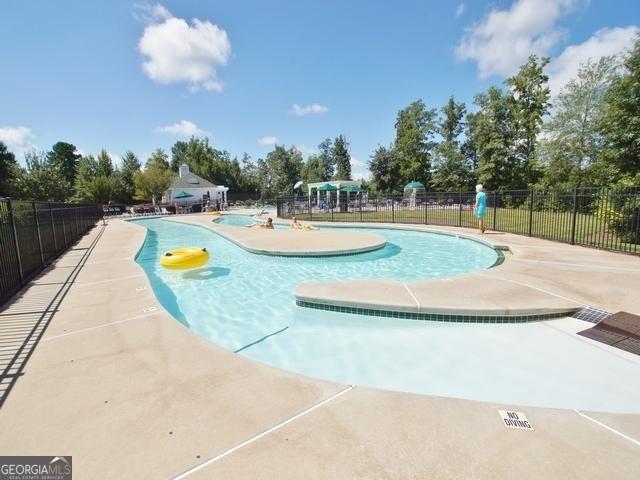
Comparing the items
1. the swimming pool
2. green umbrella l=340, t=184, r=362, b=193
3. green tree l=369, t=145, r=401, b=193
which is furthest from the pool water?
green tree l=369, t=145, r=401, b=193

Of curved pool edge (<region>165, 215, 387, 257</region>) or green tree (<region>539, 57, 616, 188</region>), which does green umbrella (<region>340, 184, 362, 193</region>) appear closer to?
green tree (<region>539, 57, 616, 188</region>)

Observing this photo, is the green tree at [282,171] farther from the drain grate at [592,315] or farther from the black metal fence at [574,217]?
the drain grate at [592,315]

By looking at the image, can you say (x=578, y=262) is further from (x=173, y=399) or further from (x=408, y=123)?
(x=408, y=123)

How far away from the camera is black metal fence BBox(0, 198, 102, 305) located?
17.8 ft

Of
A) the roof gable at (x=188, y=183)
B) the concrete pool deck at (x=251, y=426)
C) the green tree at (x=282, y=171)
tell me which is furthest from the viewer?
the green tree at (x=282, y=171)

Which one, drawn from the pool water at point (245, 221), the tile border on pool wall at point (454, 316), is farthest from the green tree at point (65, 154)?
the tile border on pool wall at point (454, 316)

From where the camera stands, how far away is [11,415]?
90.0 inches

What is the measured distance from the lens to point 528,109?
2867 centimetres

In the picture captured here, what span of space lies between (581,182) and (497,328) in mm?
27616

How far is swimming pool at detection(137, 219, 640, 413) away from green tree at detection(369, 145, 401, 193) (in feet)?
106

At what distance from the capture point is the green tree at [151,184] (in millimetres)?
43625

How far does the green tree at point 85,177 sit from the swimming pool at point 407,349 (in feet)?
128

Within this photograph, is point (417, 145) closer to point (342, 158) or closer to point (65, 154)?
point (342, 158)

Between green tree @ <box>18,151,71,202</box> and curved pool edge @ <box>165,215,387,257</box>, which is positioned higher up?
green tree @ <box>18,151,71,202</box>
